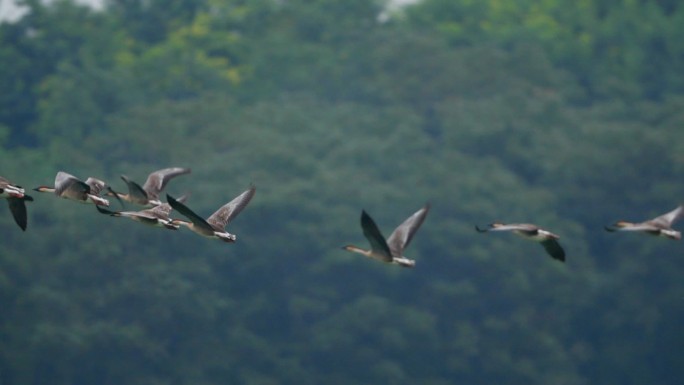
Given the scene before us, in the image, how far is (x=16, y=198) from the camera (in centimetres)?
1767

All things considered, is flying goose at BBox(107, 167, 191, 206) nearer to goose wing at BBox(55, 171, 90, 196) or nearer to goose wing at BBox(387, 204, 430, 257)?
goose wing at BBox(55, 171, 90, 196)

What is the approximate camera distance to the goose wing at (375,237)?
1633 cm

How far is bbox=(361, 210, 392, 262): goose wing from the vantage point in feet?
53.6

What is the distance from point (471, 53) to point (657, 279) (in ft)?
46.1

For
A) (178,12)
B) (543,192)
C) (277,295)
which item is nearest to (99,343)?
(277,295)

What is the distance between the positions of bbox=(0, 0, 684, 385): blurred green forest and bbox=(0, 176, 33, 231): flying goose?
22.3 meters

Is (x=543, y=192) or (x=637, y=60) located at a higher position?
(x=637, y=60)

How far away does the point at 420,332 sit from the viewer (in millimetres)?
42062

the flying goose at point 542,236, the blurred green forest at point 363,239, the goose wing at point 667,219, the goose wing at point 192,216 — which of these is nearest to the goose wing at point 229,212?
the goose wing at point 192,216

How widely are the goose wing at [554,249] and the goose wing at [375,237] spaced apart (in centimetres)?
206

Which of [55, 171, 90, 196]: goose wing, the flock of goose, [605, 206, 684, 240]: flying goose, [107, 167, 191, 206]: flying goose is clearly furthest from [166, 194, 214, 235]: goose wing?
[605, 206, 684, 240]: flying goose

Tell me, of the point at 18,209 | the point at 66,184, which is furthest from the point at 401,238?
the point at 18,209

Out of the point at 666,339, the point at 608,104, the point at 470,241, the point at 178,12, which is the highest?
the point at 178,12

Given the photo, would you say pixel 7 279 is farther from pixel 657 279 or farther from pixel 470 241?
pixel 657 279
